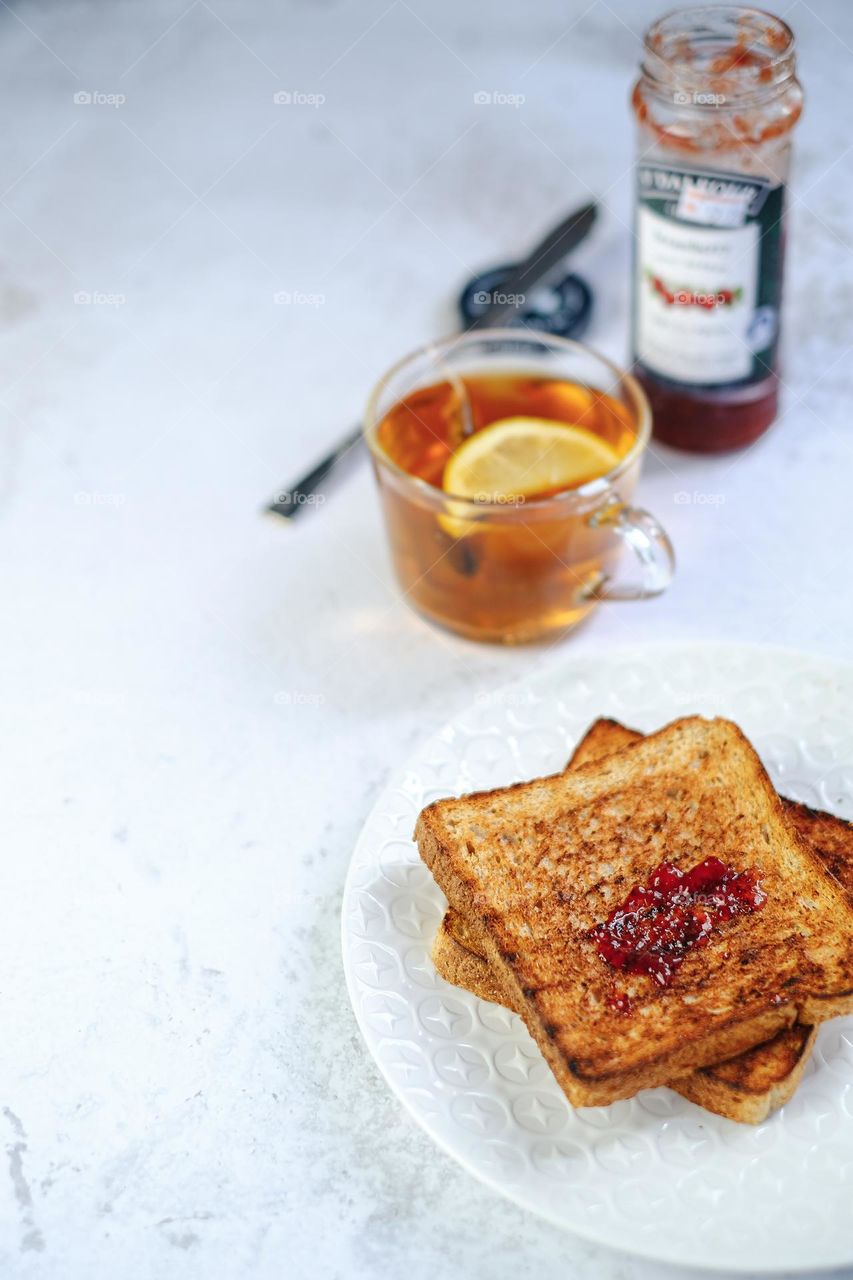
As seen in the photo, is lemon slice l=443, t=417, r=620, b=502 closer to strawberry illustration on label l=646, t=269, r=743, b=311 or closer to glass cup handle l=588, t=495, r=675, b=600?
glass cup handle l=588, t=495, r=675, b=600

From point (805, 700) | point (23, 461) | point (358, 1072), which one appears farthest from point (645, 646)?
point (23, 461)

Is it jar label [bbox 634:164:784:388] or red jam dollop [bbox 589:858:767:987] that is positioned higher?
jar label [bbox 634:164:784:388]

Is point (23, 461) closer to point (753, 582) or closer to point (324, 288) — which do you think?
point (324, 288)

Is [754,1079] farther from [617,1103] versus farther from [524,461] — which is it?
[524,461]

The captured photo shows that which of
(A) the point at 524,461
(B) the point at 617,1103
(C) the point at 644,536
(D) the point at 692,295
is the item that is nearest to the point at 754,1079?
(B) the point at 617,1103

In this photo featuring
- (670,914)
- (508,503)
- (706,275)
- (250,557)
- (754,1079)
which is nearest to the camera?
(754,1079)

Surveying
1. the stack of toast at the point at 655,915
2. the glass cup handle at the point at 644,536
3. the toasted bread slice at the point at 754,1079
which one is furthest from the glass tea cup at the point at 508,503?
the toasted bread slice at the point at 754,1079

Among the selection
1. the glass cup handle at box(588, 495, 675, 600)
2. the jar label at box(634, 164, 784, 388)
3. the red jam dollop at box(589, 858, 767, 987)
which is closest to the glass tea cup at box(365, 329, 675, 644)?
the glass cup handle at box(588, 495, 675, 600)
